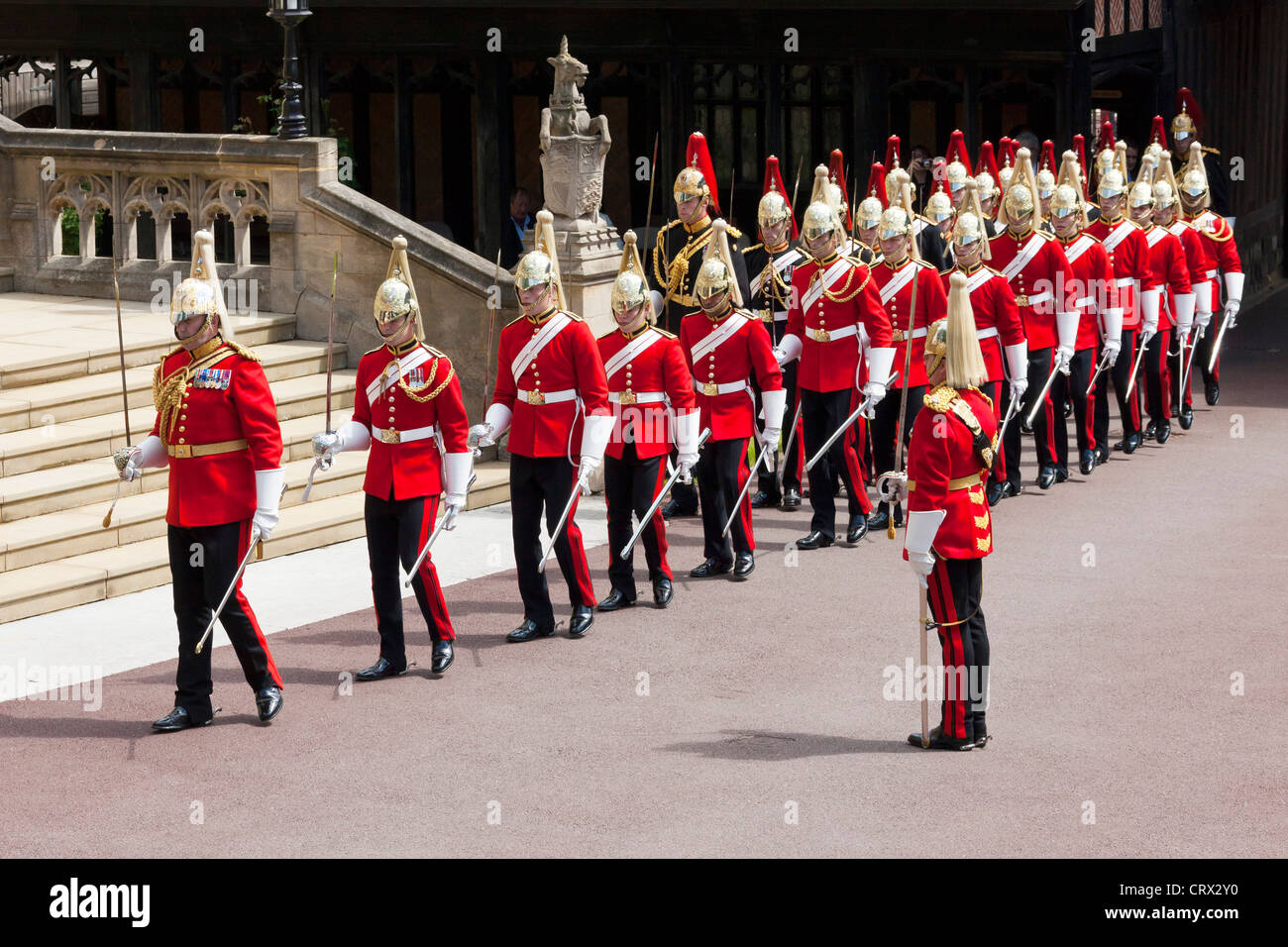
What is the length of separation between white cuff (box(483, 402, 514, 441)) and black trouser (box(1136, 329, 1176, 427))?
22.4ft

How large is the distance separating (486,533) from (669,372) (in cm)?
238

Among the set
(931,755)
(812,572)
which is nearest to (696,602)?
(812,572)

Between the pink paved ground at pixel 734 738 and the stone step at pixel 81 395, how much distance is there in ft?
9.33

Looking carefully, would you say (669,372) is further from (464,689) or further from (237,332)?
(237,332)

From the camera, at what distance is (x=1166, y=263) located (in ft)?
51.1

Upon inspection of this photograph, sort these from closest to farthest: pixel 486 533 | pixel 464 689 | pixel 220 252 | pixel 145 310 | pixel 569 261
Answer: pixel 464 689
pixel 486 533
pixel 569 261
pixel 145 310
pixel 220 252

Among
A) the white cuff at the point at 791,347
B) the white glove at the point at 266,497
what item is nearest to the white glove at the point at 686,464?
the white cuff at the point at 791,347

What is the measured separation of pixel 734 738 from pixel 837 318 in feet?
14.3

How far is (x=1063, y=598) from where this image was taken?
35.9 ft

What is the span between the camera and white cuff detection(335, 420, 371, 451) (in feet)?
31.5

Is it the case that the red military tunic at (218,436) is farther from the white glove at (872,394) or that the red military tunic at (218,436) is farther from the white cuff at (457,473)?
the white glove at (872,394)

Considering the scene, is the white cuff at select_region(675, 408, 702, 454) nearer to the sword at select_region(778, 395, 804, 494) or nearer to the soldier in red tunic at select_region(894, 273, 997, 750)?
the sword at select_region(778, 395, 804, 494)

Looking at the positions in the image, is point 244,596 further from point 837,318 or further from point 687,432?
point 837,318

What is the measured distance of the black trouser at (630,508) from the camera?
36.0ft
